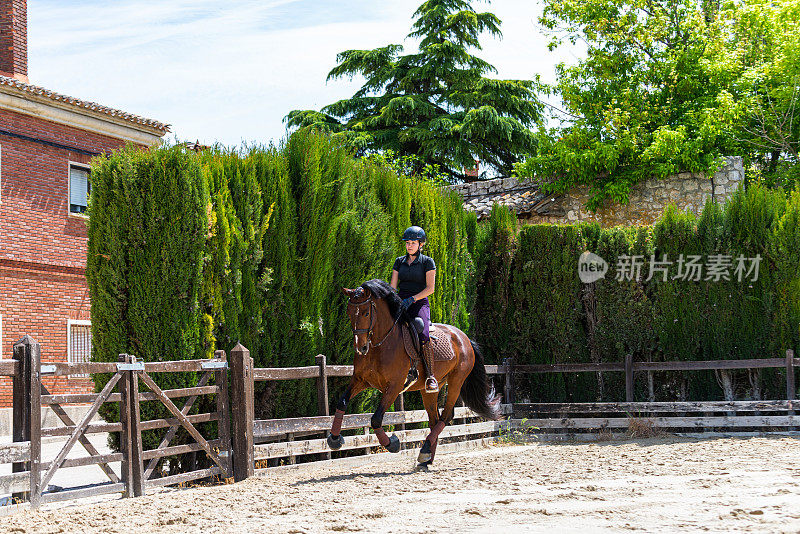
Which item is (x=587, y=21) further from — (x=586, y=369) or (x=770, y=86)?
(x=586, y=369)

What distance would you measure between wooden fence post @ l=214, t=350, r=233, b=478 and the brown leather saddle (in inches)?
78.3

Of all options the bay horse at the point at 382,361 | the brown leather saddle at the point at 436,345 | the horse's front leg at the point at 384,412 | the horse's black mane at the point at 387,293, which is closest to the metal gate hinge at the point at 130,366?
the bay horse at the point at 382,361

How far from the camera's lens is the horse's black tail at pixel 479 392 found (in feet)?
36.1

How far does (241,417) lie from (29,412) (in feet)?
7.79

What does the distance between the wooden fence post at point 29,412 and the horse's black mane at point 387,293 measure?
330cm

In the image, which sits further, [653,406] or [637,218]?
[637,218]

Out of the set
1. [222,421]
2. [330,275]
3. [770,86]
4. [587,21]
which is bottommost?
Result: [222,421]

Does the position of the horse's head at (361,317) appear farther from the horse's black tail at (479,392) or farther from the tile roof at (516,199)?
the tile roof at (516,199)

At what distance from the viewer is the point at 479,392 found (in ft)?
36.2

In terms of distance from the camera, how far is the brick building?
61.6ft

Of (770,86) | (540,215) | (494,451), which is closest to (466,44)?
(770,86)

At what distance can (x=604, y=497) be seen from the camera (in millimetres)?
6824

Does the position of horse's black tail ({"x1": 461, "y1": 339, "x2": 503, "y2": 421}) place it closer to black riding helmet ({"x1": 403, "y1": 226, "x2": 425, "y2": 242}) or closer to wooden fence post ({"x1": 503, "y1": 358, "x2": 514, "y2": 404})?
black riding helmet ({"x1": 403, "y1": 226, "x2": 425, "y2": 242})

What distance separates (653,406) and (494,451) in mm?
3005
